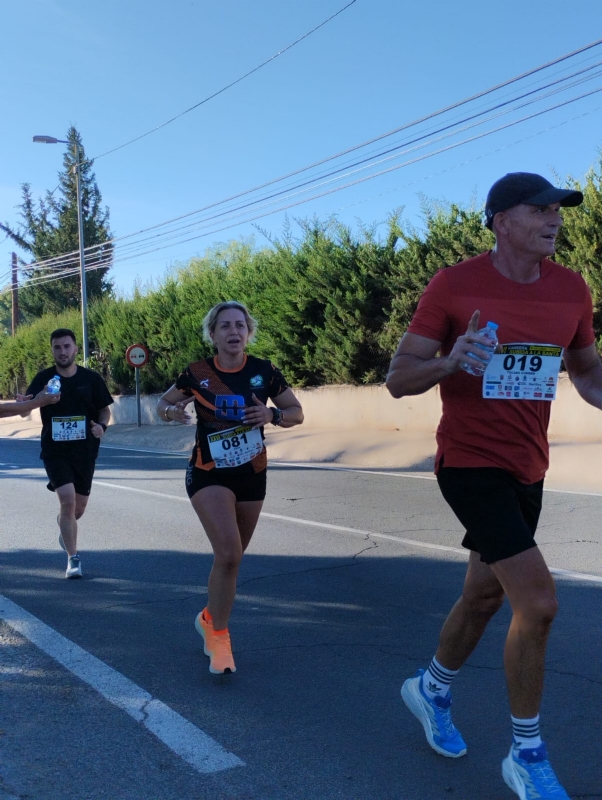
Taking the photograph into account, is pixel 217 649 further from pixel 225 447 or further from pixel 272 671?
pixel 225 447

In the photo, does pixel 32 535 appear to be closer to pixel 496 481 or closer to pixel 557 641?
pixel 557 641

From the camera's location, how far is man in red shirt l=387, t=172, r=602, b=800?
118 inches

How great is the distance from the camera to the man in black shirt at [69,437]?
6949mm

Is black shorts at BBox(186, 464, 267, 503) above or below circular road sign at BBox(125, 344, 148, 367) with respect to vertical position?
below

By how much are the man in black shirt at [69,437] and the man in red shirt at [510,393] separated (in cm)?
430

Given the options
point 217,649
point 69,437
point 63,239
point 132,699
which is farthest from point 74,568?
point 63,239

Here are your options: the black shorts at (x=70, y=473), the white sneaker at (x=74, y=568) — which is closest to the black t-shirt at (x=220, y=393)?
the black shorts at (x=70, y=473)

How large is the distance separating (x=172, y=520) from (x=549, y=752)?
21.6ft

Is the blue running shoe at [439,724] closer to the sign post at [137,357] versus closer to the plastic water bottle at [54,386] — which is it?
the plastic water bottle at [54,386]

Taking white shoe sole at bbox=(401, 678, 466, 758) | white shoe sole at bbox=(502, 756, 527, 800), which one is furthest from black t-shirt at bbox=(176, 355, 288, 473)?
white shoe sole at bbox=(502, 756, 527, 800)

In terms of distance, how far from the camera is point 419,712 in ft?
11.6

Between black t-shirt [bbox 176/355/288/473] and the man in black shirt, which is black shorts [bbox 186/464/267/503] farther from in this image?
the man in black shirt

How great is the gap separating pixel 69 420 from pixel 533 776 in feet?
16.3

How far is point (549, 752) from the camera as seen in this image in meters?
3.46
